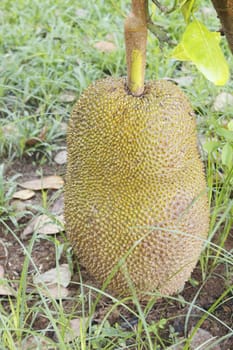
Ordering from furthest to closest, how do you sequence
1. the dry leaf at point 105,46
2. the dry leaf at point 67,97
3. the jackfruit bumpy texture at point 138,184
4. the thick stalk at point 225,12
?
the dry leaf at point 105,46
the dry leaf at point 67,97
the jackfruit bumpy texture at point 138,184
the thick stalk at point 225,12

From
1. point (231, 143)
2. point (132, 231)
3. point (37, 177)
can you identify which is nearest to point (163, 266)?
point (132, 231)

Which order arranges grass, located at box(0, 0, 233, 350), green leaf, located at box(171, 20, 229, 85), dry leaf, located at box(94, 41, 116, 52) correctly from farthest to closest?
dry leaf, located at box(94, 41, 116, 52)
grass, located at box(0, 0, 233, 350)
green leaf, located at box(171, 20, 229, 85)

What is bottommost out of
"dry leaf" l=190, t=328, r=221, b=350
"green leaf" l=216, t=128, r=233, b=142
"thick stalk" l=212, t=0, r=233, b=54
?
"dry leaf" l=190, t=328, r=221, b=350

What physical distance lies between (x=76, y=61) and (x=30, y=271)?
96 cm

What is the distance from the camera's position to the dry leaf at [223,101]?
1.81 m

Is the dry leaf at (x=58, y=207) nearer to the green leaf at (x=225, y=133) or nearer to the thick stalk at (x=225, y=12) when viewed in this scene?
the green leaf at (x=225, y=133)

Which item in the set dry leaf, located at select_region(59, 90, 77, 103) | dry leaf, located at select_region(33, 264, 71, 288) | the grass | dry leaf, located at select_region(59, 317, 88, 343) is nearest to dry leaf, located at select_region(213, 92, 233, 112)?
the grass

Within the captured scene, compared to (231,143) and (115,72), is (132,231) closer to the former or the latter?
(231,143)

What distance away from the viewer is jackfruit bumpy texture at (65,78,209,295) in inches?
46.1

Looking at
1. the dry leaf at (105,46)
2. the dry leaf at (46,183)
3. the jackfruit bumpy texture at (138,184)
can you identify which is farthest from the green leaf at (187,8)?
the dry leaf at (105,46)

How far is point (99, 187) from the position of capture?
122 centimetres

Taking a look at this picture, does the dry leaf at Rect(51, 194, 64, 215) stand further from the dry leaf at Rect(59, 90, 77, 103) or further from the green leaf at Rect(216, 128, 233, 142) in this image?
the green leaf at Rect(216, 128, 233, 142)

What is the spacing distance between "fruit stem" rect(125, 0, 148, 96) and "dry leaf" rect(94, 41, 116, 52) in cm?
103

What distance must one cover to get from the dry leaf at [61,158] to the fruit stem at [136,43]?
25.1 inches
